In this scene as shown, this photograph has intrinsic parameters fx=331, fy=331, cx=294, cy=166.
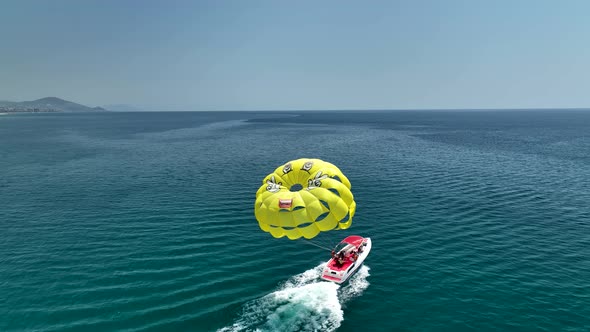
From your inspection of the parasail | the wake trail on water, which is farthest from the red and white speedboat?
the parasail

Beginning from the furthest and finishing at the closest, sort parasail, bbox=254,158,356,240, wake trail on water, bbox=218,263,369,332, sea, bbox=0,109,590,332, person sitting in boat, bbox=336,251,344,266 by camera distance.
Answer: person sitting in boat, bbox=336,251,344,266, parasail, bbox=254,158,356,240, sea, bbox=0,109,590,332, wake trail on water, bbox=218,263,369,332

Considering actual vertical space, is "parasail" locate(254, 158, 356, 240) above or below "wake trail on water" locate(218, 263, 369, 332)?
above

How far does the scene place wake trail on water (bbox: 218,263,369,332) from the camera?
79.8 ft

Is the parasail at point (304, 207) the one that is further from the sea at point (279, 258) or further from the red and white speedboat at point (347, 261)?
the sea at point (279, 258)

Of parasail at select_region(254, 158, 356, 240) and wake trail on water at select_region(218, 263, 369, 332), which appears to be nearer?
wake trail on water at select_region(218, 263, 369, 332)

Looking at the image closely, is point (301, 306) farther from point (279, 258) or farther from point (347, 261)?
point (279, 258)

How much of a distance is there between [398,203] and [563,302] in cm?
2508

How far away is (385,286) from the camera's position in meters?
29.4

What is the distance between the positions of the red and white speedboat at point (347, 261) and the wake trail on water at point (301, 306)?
79cm

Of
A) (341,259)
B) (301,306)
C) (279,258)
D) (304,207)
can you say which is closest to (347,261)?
(341,259)

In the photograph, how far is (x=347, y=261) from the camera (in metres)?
30.9

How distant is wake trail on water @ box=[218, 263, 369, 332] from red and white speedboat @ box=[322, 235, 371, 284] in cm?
79

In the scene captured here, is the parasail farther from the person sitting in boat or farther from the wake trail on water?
the wake trail on water

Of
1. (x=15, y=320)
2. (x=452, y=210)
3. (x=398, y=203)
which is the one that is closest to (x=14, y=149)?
(x=15, y=320)
